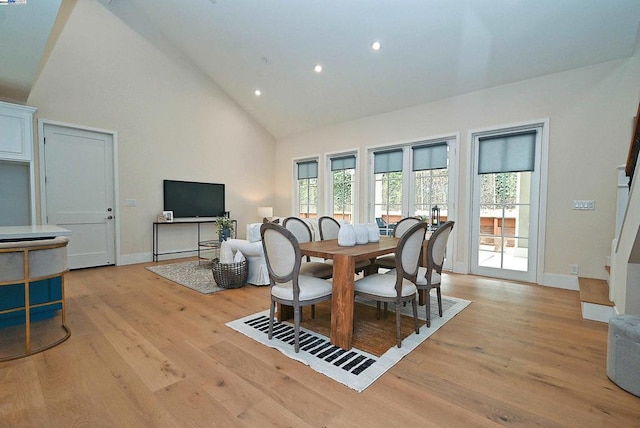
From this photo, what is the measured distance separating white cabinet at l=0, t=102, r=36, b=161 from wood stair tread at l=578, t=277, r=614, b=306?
655 cm

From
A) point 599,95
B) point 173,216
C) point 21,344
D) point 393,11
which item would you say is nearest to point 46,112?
point 173,216

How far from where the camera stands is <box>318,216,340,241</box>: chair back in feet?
12.4

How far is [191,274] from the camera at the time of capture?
448 cm

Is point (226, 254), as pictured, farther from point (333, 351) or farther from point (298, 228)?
point (333, 351)

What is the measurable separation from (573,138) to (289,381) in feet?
14.6

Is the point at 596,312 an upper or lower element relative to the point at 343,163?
lower

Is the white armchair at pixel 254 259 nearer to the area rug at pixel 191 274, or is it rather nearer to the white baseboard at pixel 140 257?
the area rug at pixel 191 274

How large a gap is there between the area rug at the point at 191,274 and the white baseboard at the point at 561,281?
4.38m

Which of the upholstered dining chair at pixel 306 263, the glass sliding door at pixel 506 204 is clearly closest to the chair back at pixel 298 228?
the upholstered dining chair at pixel 306 263

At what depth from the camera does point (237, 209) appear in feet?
22.6

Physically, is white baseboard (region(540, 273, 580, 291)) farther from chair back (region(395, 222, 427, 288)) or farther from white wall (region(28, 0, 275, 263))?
white wall (region(28, 0, 275, 263))

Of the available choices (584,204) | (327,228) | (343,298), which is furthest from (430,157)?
(343,298)

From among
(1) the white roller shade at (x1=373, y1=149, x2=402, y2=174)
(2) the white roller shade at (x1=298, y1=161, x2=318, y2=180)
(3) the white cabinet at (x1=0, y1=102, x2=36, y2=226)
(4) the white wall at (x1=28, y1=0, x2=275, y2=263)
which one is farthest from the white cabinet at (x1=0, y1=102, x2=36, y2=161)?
(1) the white roller shade at (x1=373, y1=149, x2=402, y2=174)

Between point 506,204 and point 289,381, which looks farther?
point 506,204
